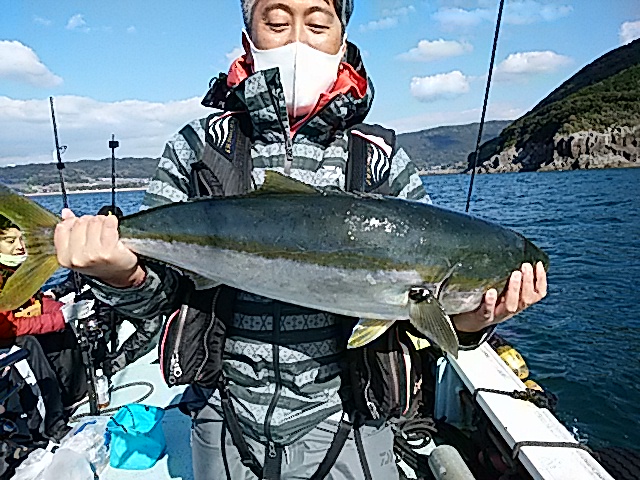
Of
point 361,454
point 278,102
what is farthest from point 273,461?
point 278,102

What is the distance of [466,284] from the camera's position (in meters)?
2.36

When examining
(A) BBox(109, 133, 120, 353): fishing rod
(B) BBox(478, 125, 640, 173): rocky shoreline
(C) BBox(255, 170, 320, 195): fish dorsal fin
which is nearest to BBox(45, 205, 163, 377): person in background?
(A) BBox(109, 133, 120, 353): fishing rod

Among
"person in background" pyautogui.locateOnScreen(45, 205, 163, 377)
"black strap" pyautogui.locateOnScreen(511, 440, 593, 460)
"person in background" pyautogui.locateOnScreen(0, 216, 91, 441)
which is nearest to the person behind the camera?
"black strap" pyautogui.locateOnScreen(511, 440, 593, 460)

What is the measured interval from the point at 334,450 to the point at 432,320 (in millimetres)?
890

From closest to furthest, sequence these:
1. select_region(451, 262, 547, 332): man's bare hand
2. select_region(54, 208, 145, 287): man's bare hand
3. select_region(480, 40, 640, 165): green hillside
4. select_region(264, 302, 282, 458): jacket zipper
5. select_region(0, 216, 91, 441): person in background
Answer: select_region(54, 208, 145, 287): man's bare hand → select_region(451, 262, 547, 332): man's bare hand → select_region(264, 302, 282, 458): jacket zipper → select_region(0, 216, 91, 441): person in background → select_region(480, 40, 640, 165): green hillside

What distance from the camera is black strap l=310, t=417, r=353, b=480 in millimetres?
2601

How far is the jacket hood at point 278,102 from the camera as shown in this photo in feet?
→ 8.22

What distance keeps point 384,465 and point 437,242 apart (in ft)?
4.03

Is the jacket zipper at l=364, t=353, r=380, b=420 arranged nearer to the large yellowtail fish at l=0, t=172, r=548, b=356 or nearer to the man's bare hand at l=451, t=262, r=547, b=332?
the large yellowtail fish at l=0, t=172, r=548, b=356

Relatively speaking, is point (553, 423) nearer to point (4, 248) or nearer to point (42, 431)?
point (42, 431)

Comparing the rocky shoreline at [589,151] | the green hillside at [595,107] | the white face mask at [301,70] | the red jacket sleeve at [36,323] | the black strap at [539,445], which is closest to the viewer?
the white face mask at [301,70]

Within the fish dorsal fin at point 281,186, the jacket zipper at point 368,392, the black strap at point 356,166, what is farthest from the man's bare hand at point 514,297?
the fish dorsal fin at point 281,186

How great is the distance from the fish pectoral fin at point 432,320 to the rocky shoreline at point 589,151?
346ft

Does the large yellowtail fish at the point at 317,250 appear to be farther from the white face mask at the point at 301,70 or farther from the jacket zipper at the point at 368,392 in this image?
the white face mask at the point at 301,70
